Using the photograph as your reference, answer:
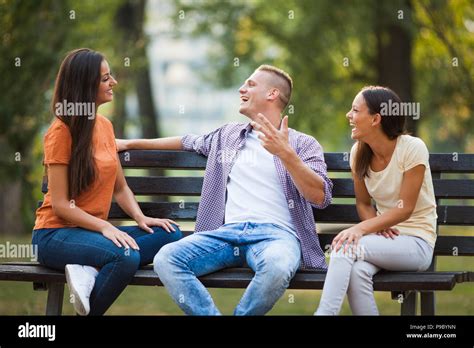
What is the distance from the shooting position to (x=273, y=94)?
595cm

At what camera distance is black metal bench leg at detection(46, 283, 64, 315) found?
5.52m

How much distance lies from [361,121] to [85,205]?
167 centimetres

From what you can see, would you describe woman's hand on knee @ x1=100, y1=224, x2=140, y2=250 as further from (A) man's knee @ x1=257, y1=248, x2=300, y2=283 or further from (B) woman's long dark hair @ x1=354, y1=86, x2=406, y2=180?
(B) woman's long dark hair @ x1=354, y1=86, x2=406, y2=180

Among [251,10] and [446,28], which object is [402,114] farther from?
[251,10]

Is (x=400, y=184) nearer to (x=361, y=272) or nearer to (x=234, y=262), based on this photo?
(x=361, y=272)

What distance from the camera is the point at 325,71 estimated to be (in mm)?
18453

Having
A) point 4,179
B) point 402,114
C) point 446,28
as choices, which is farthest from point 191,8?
point 402,114

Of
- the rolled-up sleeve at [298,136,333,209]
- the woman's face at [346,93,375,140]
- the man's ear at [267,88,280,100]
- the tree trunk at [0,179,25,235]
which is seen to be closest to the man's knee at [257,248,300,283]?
the rolled-up sleeve at [298,136,333,209]

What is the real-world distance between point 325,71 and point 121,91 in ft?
13.1

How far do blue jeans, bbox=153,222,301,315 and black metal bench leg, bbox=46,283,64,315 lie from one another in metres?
0.73

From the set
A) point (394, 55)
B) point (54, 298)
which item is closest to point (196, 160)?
point (54, 298)

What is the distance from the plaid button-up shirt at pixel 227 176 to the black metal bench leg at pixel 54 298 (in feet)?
2.97

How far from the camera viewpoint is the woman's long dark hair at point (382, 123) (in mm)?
5438

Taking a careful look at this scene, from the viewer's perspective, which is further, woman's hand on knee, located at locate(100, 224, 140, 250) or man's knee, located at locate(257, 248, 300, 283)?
woman's hand on knee, located at locate(100, 224, 140, 250)
